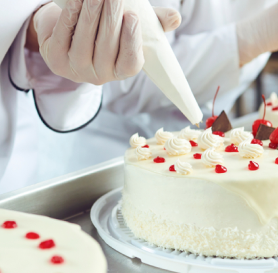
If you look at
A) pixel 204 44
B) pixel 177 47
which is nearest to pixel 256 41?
pixel 204 44

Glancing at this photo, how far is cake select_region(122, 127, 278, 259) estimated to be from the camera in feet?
2.92

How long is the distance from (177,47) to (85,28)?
3.58 ft

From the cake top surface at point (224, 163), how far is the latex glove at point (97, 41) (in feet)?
0.96

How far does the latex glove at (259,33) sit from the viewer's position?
175 centimetres

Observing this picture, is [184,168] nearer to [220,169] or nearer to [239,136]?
[220,169]

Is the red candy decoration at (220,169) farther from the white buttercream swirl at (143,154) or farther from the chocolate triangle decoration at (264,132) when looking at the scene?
the chocolate triangle decoration at (264,132)

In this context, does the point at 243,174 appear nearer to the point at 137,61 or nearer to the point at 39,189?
the point at 137,61

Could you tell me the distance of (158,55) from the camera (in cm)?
85

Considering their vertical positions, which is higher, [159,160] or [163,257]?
[159,160]

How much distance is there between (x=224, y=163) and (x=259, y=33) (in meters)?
1.06

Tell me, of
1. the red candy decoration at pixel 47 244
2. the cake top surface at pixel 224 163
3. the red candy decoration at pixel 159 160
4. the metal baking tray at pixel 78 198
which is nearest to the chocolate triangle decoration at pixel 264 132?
the cake top surface at pixel 224 163

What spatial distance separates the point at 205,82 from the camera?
1871mm

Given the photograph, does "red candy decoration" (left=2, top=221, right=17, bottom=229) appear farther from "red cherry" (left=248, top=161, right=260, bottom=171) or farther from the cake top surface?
"red cherry" (left=248, top=161, right=260, bottom=171)

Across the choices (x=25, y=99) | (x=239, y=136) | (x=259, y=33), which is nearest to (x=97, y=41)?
(x=239, y=136)
